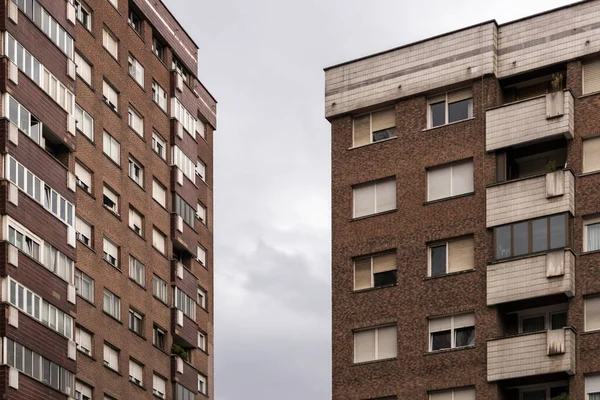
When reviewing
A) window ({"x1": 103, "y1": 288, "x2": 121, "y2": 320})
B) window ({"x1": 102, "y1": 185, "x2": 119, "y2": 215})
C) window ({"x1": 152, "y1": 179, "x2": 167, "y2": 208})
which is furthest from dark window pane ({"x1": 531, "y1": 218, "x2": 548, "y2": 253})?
window ({"x1": 152, "y1": 179, "x2": 167, "y2": 208})

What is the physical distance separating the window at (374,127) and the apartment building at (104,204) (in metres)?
14.4

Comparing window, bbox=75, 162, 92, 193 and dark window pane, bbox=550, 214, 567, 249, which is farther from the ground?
window, bbox=75, 162, 92, 193

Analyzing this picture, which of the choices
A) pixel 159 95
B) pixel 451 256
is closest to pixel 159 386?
pixel 159 95

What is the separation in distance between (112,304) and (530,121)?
2618 cm

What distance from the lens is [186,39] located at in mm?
100562

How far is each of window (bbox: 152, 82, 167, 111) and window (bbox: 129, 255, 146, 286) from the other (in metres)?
10.1

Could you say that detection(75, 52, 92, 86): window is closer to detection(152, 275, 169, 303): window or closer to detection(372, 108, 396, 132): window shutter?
detection(152, 275, 169, 303): window

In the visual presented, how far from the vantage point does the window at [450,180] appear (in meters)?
70.2

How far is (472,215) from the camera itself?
228 feet

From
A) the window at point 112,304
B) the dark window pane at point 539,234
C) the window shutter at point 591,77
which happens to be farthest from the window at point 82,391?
the window shutter at point 591,77

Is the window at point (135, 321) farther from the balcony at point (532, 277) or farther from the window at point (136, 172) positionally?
the balcony at point (532, 277)

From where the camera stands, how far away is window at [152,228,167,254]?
92.1 meters

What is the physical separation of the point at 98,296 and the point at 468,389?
23.4 m

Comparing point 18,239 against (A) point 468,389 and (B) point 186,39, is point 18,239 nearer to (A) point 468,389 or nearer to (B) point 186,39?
(A) point 468,389
